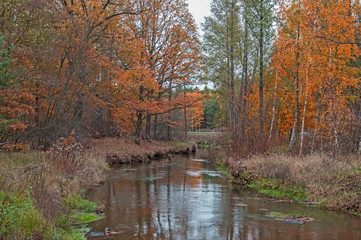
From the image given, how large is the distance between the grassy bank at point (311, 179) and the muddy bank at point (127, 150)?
961 centimetres

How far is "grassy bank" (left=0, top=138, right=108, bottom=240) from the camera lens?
5566mm

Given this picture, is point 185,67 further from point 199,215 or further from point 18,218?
point 18,218

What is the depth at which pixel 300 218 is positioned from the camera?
920 centimetres

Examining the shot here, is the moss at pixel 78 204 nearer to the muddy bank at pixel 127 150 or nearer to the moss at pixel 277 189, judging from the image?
the moss at pixel 277 189

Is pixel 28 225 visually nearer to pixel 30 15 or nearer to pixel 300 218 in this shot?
pixel 300 218

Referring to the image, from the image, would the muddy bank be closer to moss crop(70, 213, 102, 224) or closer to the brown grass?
the brown grass

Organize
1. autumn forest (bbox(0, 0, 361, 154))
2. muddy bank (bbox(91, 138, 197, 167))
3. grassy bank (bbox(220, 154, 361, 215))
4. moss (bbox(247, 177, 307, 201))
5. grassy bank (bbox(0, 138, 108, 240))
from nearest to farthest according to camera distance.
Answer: grassy bank (bbox(0, 138, 108, 240))
grassy bank (bbox(220, 154, 361, 215))
moss (bbox(247, 177, 307, 201))
autumn forest (bbox(0, 0, 361, 154))
muddy bank (bbox(91, 138, 197, 167))

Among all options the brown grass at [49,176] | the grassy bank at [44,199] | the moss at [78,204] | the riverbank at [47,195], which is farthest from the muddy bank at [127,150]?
the moss at [78,204]

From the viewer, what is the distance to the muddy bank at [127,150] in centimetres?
2144

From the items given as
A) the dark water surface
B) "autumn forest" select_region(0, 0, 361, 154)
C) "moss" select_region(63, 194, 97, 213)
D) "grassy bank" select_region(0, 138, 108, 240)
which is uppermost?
"autumn forest" select_region(0, 0, 361, 154)

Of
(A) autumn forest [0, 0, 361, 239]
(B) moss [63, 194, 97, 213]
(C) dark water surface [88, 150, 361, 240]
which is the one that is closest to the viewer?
(C) dark water surface [88, 150, 361, 240]

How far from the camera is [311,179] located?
1187 cm

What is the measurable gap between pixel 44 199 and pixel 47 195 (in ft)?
1.20

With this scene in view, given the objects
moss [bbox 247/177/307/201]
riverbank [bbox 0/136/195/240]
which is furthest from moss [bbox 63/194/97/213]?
moss [bbox 247/177/307/201]
